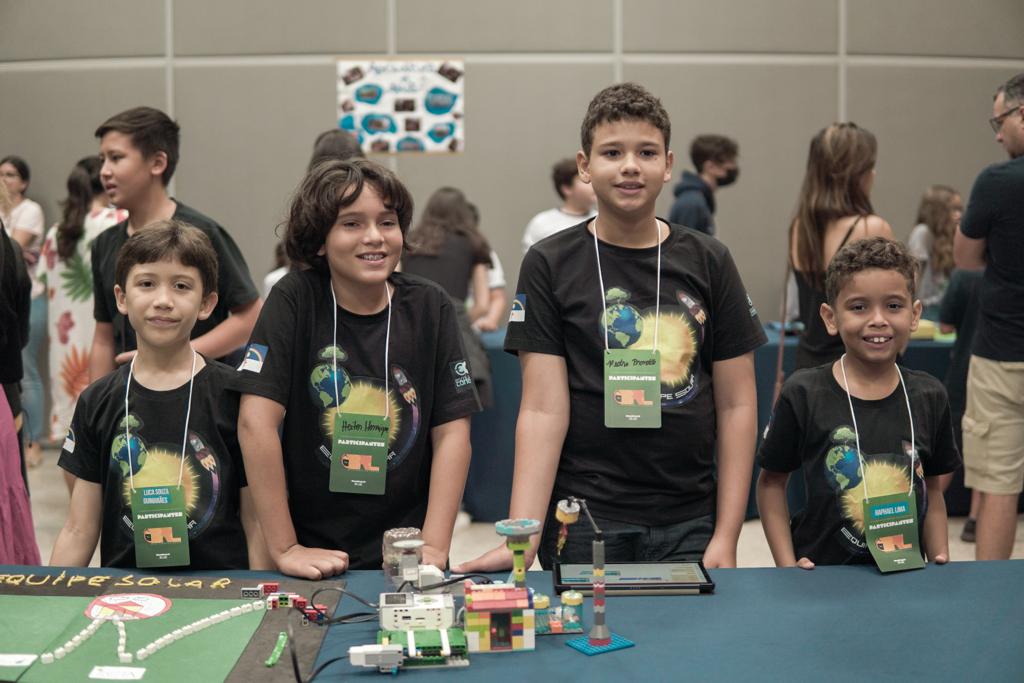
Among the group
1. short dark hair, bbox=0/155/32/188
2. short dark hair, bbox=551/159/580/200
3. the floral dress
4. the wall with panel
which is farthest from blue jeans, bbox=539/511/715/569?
short dark hair, bbox=0/155/32/188

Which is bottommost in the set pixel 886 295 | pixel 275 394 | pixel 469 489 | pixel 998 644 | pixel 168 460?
pixel 469 489

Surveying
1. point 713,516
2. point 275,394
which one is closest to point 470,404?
point 275,394

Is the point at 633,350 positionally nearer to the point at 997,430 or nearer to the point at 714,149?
the point at 997,430

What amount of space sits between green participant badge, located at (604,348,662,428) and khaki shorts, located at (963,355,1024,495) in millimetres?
1601

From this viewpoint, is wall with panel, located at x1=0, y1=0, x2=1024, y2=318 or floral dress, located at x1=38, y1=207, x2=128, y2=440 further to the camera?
wall with panel, located at x1=0, y1=0, x2=1024, y2=318

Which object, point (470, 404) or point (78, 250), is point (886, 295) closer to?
point (470, 404)

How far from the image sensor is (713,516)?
6.70 feet

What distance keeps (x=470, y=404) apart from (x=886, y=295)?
32.4 inches

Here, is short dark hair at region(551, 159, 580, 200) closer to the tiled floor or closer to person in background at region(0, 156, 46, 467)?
the tiled floor

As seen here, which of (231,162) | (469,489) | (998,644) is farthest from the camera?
(231,162)

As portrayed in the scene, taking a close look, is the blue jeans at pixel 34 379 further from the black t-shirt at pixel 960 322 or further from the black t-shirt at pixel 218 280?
the black t-shirt at pixel 960 322

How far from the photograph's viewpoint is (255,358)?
6.24 feet

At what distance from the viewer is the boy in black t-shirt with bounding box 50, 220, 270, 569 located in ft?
6.40

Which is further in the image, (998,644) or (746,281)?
(746,281)
